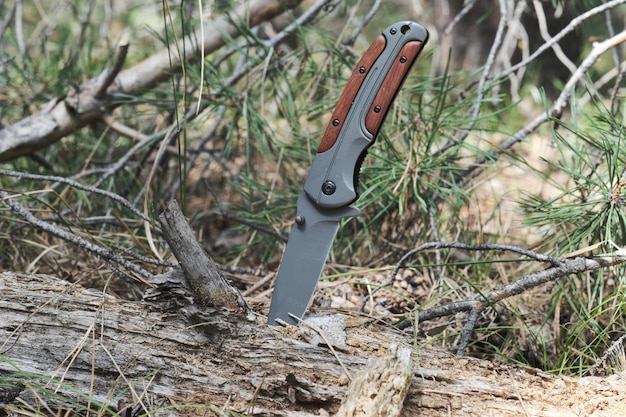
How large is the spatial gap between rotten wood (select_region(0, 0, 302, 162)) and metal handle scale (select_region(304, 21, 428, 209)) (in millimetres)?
745

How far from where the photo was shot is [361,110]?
113cm

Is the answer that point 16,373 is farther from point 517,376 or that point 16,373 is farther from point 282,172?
point 282,172

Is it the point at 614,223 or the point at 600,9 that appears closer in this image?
the point at 614,223

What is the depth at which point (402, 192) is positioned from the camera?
144 centimetres

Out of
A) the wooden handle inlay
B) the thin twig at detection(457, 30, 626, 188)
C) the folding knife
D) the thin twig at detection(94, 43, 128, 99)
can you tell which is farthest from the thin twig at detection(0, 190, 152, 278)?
the thin twig at detection(457, 30, 626, 188)

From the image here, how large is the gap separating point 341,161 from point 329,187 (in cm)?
5

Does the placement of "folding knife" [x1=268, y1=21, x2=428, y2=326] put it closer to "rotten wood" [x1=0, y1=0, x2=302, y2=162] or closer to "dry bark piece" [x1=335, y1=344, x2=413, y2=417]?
"dry bark piece" [x1=335, y1=344, x2=413, y2=417]

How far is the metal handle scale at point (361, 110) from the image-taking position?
1128mm

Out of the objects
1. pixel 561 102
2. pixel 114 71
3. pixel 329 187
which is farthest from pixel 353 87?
pixel 114 71

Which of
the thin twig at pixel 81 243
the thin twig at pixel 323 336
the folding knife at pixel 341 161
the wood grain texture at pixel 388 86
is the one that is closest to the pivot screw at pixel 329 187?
the folding knife at pixel 341 161

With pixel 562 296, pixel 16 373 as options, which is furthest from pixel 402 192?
pixel 16 373

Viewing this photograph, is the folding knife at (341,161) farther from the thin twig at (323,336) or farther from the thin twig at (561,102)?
the thin twig at (561,102)

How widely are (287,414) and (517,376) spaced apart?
0.38 meters

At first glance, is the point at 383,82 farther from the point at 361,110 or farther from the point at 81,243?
the point at 81,243
